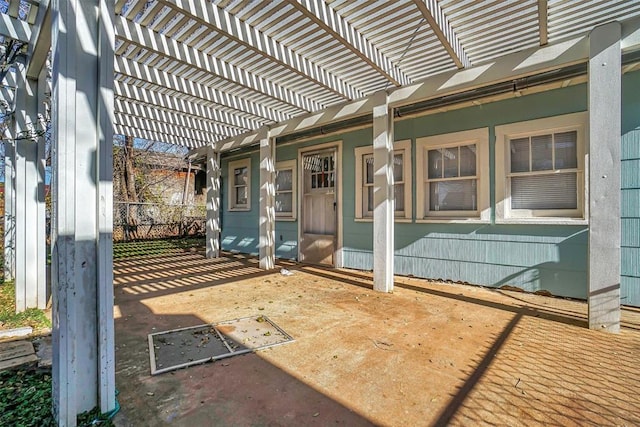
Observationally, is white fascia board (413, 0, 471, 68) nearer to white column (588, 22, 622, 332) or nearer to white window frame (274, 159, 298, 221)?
white column (588, 22, 622, 332)

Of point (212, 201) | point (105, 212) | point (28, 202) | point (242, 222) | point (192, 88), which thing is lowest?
point (242, 222)

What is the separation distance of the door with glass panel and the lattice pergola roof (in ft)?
6.81

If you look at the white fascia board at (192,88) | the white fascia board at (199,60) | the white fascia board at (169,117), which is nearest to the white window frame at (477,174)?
the white fascia board at (199,60)

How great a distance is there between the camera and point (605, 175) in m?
3.00

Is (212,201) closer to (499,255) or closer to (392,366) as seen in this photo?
(499,255)

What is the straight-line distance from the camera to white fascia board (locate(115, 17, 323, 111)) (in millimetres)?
3205

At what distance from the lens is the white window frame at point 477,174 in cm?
481

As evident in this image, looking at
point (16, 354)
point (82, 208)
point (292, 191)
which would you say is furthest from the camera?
point (292, 191)

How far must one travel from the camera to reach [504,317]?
11.4 feet

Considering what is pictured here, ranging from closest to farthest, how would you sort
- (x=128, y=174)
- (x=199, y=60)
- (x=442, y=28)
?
(x=442, y=28)
(x=199, y=60)
(x=128, y=174)

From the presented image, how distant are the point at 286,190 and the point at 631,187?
242 inches

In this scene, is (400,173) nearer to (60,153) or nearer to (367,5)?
(367,5)

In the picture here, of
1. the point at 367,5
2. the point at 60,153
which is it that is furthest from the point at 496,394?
the point at 367,5

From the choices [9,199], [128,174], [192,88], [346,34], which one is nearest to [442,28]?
[346,34]
